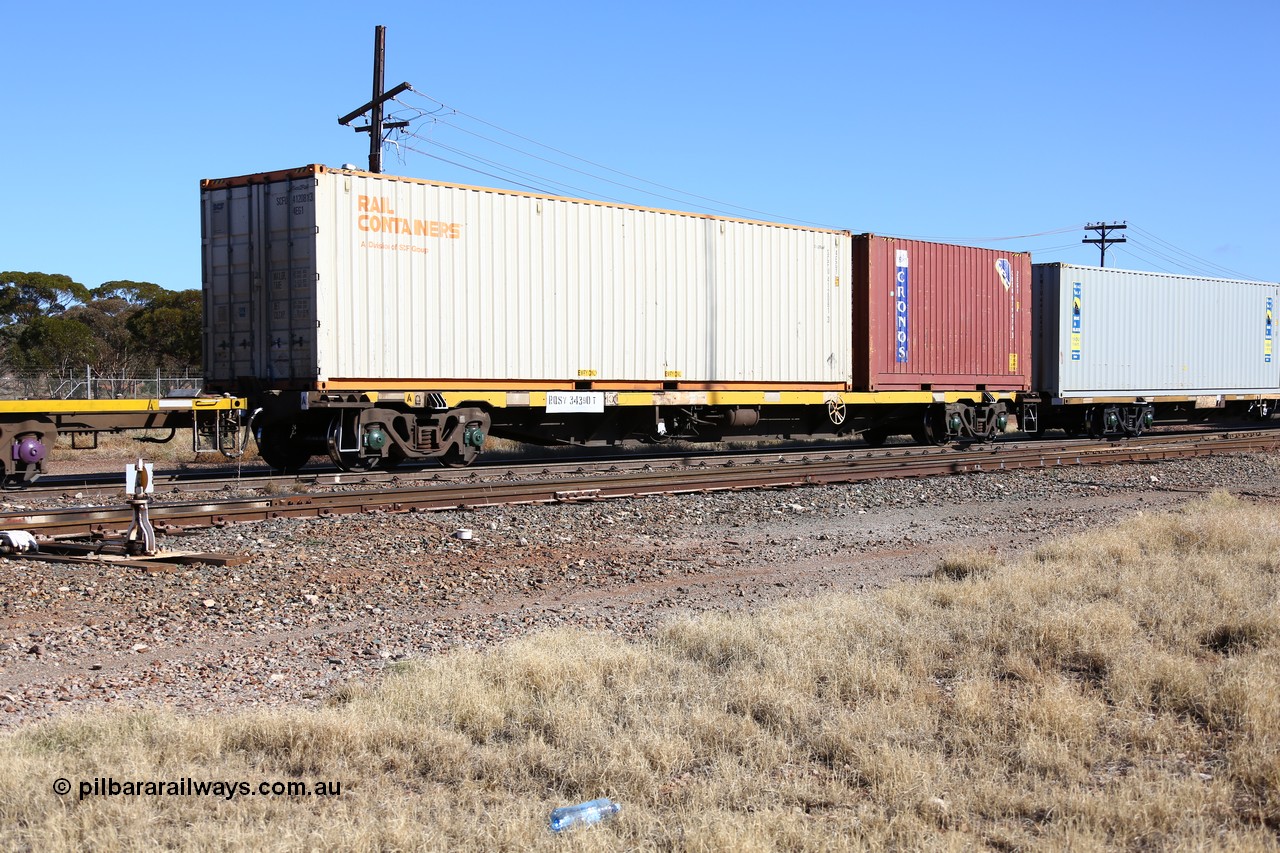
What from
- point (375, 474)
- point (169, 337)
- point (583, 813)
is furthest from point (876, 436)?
point (169, 337)

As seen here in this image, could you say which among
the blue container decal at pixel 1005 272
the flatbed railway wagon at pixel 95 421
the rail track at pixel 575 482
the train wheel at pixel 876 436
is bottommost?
the rail track at pixel 575 482

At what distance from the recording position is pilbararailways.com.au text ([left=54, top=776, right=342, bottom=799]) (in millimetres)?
4152

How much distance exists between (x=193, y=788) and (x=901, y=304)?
18020 millimetres

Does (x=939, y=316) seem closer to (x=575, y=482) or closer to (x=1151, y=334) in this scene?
(x=1151, y=334)

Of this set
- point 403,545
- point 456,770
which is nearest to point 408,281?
point 403,545

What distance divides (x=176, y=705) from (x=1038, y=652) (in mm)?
4578

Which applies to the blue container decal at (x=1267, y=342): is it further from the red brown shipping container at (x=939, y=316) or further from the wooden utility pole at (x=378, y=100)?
the wooden utility pole at (x=378, y=100)

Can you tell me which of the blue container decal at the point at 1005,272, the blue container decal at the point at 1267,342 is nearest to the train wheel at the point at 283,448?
the blue container decal at the point at 1005,272

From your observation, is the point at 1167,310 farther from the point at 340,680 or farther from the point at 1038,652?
the point at 340,680

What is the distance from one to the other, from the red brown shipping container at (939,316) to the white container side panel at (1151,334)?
1.12m

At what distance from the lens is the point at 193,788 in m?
4.23

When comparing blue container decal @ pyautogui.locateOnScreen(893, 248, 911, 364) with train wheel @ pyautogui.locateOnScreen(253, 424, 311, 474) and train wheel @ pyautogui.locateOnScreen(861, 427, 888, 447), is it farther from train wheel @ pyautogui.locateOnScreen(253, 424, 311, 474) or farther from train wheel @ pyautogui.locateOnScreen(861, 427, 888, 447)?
train wheel @ pyautogui.locateOnScreen(253, 424, 311, 474)

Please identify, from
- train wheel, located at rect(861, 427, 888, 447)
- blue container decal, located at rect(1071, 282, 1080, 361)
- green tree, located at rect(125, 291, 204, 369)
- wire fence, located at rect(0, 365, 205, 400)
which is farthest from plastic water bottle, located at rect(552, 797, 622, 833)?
green tree, located at rect(125, 291, 204, 369)

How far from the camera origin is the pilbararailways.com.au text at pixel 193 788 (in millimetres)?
4152
